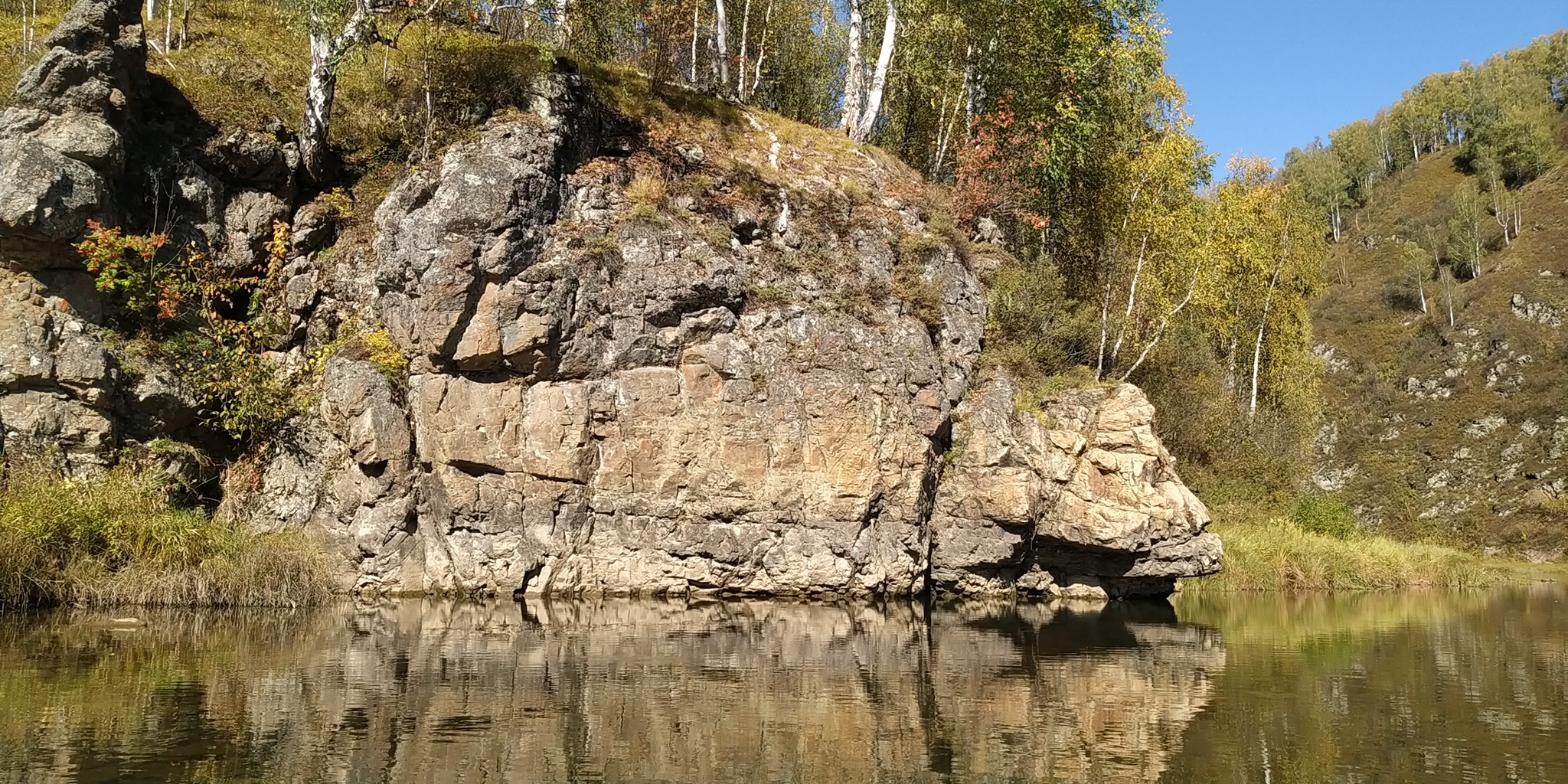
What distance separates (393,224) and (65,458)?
9.06 meters

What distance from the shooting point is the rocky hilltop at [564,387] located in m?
23.7

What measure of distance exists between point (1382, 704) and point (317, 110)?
28302mm

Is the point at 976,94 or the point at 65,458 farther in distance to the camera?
the point at 976,94

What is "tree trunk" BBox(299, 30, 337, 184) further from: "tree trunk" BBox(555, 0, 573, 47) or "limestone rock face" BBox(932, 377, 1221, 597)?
"limestone rock face" BBox(932, 377, 1221, 597)

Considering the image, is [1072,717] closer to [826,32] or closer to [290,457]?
[290,457]

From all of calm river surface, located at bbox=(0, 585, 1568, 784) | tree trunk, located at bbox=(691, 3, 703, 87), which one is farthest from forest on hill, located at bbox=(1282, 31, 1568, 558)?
calm river surface, located at bbox=(0, 585, 1568, 784)

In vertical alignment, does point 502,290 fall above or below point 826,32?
below

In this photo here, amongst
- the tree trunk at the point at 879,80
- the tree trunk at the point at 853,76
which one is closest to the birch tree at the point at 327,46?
the tree trunk at the point at 853,76

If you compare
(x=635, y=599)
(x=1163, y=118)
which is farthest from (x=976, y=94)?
(x=635, y=599)

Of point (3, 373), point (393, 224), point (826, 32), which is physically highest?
point (826, 32)

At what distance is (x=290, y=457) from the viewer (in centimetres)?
2492

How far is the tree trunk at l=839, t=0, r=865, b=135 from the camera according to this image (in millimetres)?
33969

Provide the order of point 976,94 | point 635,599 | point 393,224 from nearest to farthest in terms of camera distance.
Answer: point 635,599 → point 393,224 → point 976,94

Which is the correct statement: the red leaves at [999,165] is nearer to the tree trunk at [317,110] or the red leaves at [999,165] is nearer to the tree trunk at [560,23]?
the tree trunk at [560,23]
